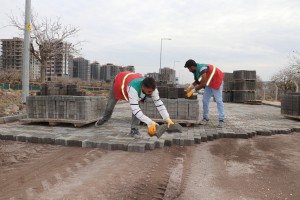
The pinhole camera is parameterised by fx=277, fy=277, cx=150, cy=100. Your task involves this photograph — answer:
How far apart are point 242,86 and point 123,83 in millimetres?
18434

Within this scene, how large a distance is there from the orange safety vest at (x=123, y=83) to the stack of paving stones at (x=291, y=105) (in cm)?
674

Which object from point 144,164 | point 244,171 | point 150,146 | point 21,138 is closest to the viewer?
point 244,171

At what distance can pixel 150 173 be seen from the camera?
393cm

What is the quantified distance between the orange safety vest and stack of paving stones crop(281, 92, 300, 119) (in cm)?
674

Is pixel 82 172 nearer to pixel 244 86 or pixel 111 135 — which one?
pixel 111 135

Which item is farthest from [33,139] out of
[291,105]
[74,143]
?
[291,105]

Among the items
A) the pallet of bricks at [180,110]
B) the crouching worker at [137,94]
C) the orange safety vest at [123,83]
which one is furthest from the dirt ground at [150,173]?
the pallet of bricks at [180,110]

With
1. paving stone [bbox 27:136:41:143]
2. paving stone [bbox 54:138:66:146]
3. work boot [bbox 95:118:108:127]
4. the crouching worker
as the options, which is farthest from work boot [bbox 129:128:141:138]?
paving stone [bbox 27:136:41:143]

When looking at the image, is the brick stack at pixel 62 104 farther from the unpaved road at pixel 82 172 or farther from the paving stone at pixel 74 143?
the unpaved road at pixel 82 172

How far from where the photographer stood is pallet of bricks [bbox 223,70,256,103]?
72.2ft

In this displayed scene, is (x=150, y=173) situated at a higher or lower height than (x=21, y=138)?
lower

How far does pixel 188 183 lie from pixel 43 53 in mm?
20589

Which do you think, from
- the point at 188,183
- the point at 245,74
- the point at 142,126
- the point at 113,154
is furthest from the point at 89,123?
the point at 245,74

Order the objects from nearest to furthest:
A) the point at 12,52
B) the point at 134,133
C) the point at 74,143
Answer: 1. the point at 74,143
2. the point at 134,133
3. the point at 12,52
